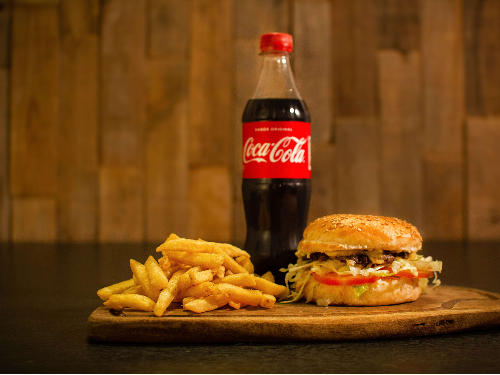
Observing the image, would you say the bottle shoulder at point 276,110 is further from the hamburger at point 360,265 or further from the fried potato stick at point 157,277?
the fried potato stick at point 157,277

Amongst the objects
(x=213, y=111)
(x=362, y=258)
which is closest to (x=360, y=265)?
(x=362, y=258)

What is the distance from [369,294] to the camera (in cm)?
169

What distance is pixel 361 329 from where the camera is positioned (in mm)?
1488

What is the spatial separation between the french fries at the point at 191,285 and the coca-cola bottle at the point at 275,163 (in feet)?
1.36

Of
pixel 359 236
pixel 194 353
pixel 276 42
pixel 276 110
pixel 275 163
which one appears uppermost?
pixel 276 42

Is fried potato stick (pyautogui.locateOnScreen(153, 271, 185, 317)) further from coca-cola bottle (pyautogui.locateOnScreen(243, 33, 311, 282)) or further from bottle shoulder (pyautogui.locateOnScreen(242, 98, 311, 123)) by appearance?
bottle shoulder (pyautogui.locateOnScreen(242, 98, 311, 123))

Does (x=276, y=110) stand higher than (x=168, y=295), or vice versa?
(x=276, y=110)

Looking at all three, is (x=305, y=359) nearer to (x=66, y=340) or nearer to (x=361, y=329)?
(x=361, y=329)

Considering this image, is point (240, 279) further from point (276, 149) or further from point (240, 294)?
point (276, 149)

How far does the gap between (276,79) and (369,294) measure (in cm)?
101

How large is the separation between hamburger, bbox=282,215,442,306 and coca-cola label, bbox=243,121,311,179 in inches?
11.1

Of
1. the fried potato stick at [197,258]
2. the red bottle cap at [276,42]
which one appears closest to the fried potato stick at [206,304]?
the fried potato stick at [197,258]

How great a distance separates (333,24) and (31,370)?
4.12 metres

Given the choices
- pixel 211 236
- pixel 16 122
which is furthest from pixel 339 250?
pixel 16 122
